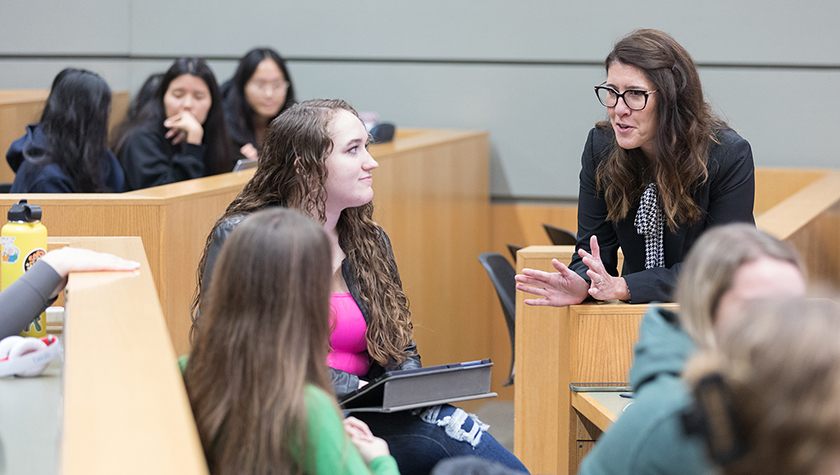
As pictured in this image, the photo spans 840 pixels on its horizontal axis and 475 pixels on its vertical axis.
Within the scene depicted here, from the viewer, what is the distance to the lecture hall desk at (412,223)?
2.37 m

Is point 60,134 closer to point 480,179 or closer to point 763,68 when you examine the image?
point 480,179

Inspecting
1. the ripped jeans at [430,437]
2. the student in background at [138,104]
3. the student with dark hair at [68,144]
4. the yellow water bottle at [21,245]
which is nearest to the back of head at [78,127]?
the student with dark hair at [68,144]

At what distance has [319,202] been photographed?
6.89 feet

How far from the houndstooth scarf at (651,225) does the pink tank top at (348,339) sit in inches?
31.7

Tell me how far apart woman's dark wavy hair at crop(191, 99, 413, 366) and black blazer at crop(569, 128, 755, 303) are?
1.71ft

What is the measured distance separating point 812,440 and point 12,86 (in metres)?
4.70

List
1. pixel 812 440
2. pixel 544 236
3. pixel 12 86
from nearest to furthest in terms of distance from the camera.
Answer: pixel 812 440
pixel 12 86
pixel 544 236

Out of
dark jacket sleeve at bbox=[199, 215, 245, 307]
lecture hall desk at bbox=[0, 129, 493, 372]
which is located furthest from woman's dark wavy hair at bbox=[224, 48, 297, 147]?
dark jacket sleeve at bbox=[199, 215, 245, 307]

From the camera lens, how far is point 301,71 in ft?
16.7

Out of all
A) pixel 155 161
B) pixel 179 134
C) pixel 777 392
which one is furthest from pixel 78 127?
pixel 777 392

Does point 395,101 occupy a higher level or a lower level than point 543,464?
higher

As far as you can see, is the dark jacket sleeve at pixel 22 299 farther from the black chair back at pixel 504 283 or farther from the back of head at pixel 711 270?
the black chair back at pixel 504 283

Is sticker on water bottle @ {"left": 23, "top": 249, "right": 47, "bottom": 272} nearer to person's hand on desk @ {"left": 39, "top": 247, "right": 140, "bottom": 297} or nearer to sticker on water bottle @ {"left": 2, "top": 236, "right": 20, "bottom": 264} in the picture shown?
sticker on water bottle @ {"left": 2, "top": 236, "right": 20, "bottom": 264}

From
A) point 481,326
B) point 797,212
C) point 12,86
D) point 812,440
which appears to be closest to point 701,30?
point 797,212
